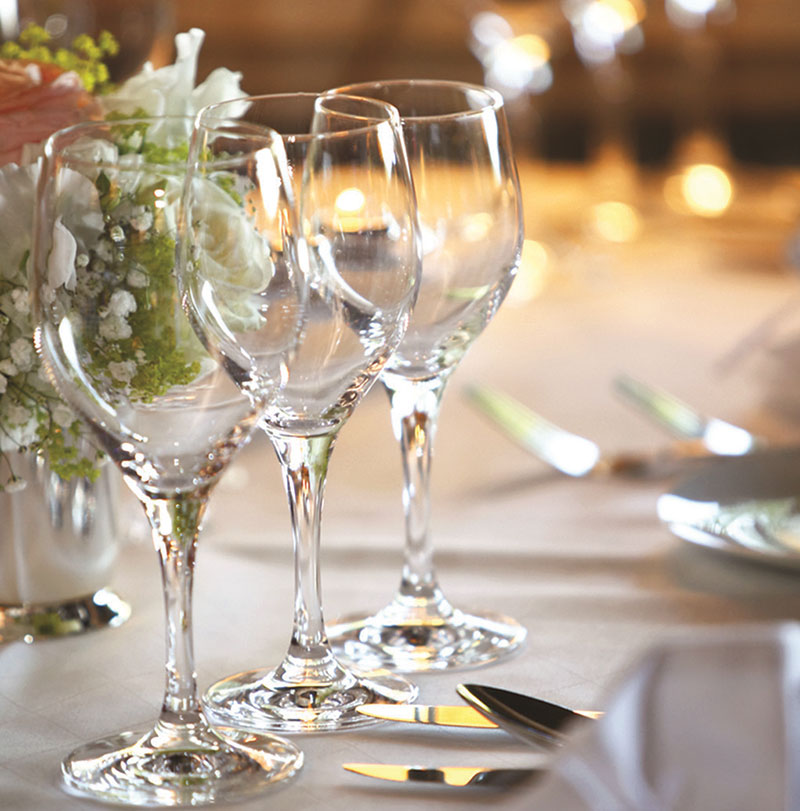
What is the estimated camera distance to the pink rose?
2.25 ft

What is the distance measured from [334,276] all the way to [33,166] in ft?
0.57

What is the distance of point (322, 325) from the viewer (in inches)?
23.5

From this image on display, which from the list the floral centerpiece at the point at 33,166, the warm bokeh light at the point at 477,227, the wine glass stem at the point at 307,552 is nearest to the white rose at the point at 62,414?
the floral centerpiece at the point at 33,166

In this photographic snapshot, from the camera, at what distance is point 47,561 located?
0.78m

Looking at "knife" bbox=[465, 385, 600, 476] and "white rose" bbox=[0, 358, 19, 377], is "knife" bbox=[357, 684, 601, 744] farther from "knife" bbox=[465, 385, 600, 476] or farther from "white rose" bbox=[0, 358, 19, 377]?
"knife" bbox=[465, 385, 600, 476]

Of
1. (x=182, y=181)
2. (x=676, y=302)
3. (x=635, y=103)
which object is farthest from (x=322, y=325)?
(x=635, y=103)

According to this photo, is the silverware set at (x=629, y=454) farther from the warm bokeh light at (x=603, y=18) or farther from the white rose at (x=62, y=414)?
the warm bokeh light at (x=603, y=18)

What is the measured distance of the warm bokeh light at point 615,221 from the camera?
1.91m

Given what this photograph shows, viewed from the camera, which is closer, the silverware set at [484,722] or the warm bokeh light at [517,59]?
the silverware set at [484,722]

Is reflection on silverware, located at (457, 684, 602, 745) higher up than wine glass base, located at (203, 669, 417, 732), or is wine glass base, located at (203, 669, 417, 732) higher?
reflection on silverware, located at (457, 684, 602, 745)

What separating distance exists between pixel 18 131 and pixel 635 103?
3.48 metres

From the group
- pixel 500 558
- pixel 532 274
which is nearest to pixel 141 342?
pixel 500 558

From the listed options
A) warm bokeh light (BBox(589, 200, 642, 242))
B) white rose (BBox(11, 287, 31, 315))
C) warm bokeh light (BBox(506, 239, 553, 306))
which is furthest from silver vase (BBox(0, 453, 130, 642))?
warm bokeh light (BBox(589, 200, 642, 242))

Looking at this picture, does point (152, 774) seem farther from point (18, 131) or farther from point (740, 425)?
point (740, 425)
